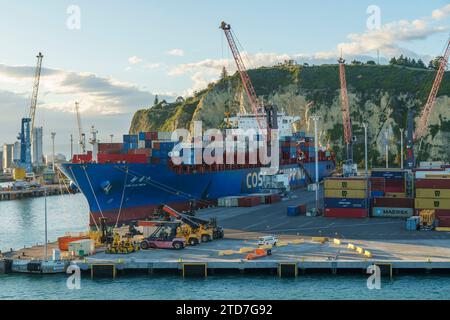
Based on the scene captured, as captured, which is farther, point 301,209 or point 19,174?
point 19,174

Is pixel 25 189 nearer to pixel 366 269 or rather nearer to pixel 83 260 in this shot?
pixel 83 260

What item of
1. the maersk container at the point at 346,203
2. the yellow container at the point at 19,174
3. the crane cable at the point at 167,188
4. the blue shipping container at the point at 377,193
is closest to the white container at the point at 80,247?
the crane cable at the point at 167,188

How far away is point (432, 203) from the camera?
61.1 meters

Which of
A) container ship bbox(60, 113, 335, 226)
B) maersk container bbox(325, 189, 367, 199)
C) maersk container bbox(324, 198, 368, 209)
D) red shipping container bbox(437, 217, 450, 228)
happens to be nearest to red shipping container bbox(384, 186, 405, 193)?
maersk container bbox(324, 198, 368, 209)

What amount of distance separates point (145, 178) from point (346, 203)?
2350 centimetres

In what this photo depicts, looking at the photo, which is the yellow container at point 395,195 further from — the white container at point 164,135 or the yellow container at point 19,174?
the yellow container at point 19,174

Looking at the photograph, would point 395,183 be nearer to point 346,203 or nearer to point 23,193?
point 346,203

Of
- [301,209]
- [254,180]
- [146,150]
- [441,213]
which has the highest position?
[146,150]

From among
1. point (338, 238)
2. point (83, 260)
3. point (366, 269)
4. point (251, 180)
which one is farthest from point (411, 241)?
point (251, 180)

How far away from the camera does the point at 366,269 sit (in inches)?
1631

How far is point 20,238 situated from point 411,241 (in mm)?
42988

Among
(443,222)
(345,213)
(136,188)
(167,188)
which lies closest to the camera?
(443,222)

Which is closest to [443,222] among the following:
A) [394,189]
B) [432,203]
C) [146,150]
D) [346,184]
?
[432,203]
